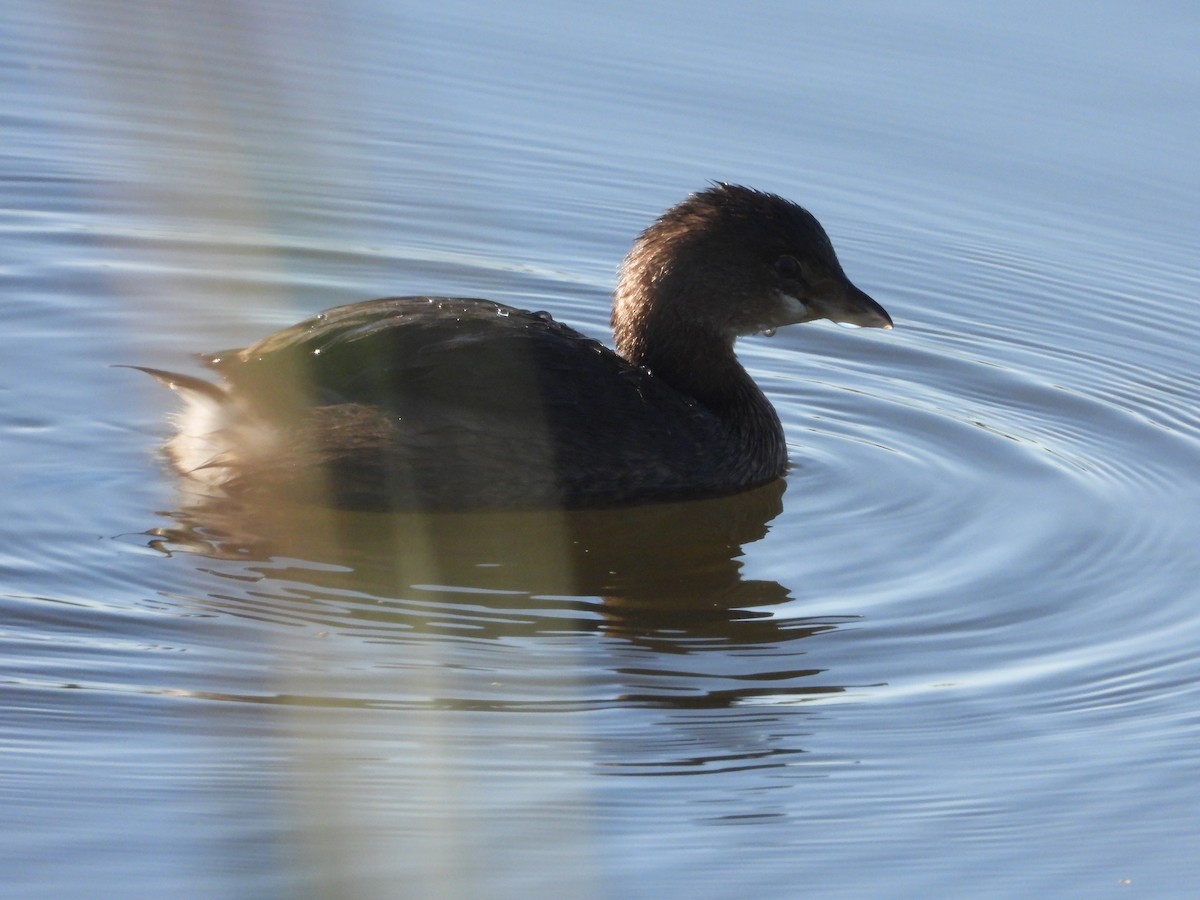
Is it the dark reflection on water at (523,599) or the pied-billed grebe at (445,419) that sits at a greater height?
the pied-billed grebe at (445,419)

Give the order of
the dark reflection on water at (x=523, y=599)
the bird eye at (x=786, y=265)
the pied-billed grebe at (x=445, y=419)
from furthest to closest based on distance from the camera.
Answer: the bird eye at (x=786, y=265)
the pied-billed grebe at (x=445, y=419)
the dark reflection on water at (x=523, y=599)

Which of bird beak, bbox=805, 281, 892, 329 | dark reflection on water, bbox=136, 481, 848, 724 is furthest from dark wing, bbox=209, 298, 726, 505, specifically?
bird beak, bbox=805, 281, 892, 329

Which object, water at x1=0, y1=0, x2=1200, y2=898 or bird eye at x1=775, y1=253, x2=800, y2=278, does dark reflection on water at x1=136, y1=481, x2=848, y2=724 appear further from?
bird eye at x1=775, y1=253, x2=800, y2=278

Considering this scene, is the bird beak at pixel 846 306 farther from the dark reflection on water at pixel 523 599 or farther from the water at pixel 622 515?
the dark reflection on water at pixel 523 599

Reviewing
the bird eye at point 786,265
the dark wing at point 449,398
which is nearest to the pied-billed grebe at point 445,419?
the dark wing at point 449,398

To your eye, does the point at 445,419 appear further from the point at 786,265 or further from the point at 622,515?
the point at 786,265

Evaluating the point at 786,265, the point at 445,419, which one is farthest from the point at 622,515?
the point at 786,265

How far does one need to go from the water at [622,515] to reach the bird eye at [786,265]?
76 cm

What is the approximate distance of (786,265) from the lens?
680 centimetres

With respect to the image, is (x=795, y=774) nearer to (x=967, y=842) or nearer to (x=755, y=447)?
(x=967, y=842)

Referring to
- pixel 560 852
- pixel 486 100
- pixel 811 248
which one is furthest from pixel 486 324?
pixel 486 100

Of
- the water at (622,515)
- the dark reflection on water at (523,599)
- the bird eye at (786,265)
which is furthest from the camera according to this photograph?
the bird eye at (786,265)

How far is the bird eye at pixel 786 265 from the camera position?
6.80 metres

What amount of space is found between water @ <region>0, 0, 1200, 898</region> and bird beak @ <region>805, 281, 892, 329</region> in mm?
490
